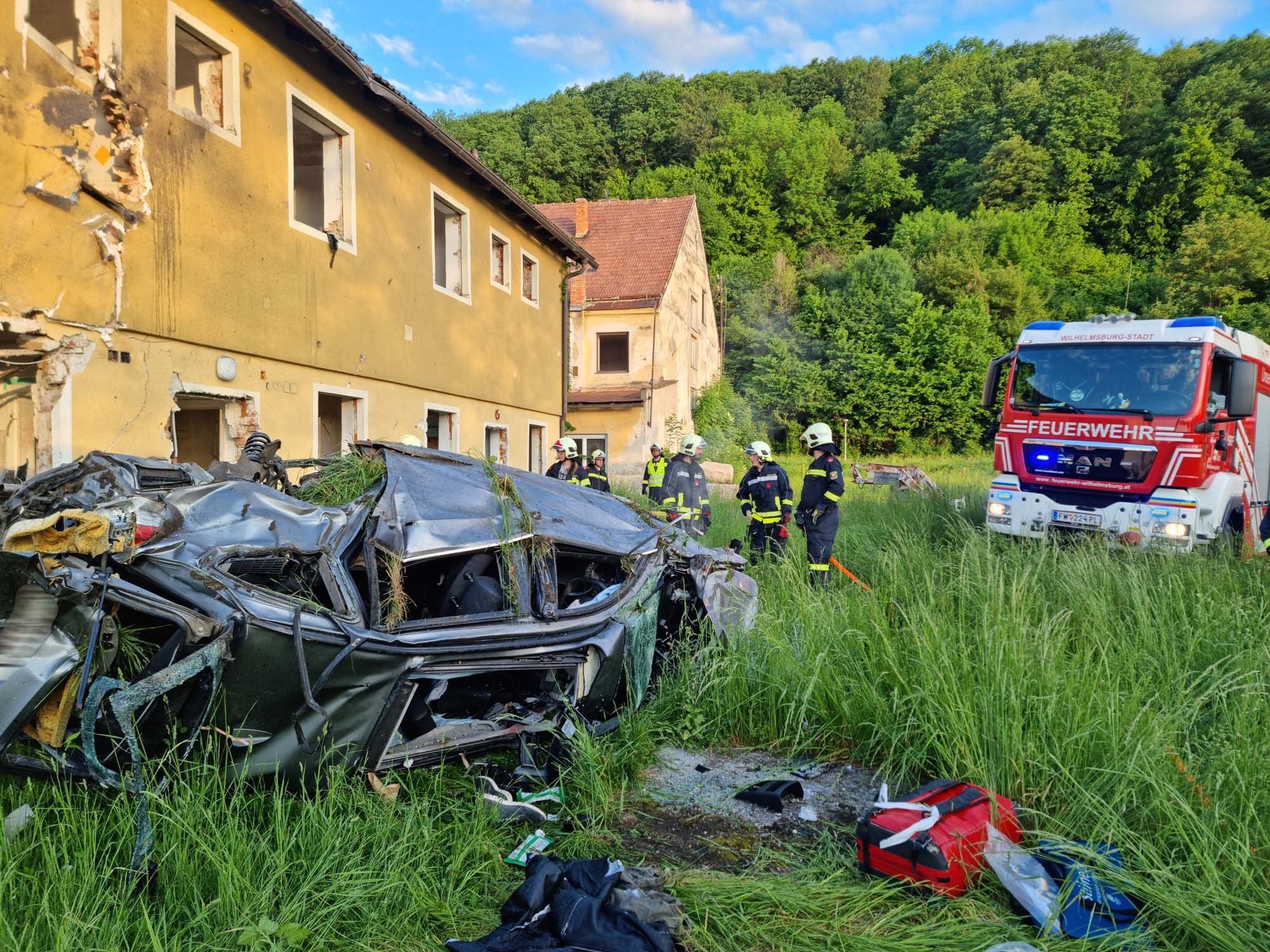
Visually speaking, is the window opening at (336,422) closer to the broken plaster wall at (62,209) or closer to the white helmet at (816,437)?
the broken plaster wall at (62,209)

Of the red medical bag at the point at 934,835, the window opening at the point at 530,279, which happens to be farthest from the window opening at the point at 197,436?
the red medical bag at the point at 934,835

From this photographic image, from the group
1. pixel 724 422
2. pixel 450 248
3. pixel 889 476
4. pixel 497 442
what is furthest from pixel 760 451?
pixel 724 422

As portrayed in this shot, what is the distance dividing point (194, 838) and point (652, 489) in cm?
855

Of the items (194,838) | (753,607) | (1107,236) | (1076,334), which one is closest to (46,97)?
(194,838)

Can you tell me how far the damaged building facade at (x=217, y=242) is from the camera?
18.3 feet

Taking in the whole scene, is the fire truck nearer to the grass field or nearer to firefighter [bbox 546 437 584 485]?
the grass field

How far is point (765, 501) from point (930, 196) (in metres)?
45.4

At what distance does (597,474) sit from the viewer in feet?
→ 34.3

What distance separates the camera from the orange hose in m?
5.36

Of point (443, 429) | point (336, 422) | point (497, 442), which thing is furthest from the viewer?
point (497, 442)

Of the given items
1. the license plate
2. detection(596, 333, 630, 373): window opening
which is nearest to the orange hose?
the license plate

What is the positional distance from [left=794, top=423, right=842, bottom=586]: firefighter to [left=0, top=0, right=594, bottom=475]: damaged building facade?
5313mm

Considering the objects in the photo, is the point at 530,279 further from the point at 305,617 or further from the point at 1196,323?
the point at 305,617

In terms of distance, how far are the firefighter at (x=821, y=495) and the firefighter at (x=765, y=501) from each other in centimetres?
39
